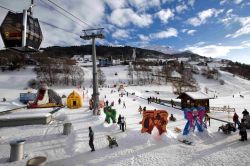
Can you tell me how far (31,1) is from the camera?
11648mm

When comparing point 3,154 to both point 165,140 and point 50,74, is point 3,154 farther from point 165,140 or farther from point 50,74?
point 50,74

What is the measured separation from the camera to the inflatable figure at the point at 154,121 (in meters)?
15.1

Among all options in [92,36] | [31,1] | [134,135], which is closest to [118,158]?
[134,135]

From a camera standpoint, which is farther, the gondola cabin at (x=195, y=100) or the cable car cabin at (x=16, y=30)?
the gondola cabin at (x=195, y=100)

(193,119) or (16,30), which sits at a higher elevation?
(16,30)

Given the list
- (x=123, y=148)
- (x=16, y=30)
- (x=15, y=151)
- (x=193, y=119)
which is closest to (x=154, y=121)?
(x=193, y=119)

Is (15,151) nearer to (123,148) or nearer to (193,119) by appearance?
(123,148)

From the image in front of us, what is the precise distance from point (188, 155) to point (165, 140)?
248 centimetres

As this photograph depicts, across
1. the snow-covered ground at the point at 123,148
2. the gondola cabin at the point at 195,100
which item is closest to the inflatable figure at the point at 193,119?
the snow-covered ground at the point at 123,148

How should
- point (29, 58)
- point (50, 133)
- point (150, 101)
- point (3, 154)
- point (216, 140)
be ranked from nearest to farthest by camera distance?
point (3, 154)
point (216, 140)
point (50, 133)
point (150, 101)
point (29, 58)

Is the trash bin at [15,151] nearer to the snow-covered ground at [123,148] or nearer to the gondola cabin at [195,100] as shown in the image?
the snow-covered ground at [123,148]

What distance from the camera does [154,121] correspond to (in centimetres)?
1535

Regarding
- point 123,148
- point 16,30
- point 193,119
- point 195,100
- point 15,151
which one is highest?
point 16,30

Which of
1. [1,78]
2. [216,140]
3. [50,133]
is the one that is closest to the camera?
[216,140]
